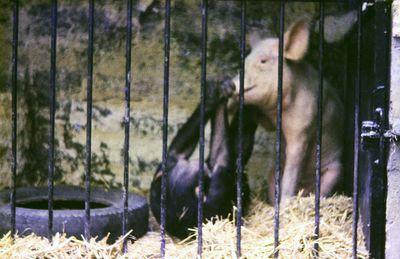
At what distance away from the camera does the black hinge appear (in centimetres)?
367

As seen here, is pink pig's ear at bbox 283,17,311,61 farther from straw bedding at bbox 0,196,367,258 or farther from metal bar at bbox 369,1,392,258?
metal bar at bbox 369,1,392,258

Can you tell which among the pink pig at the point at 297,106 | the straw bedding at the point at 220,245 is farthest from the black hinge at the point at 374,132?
the pink pig at the point at 297,106

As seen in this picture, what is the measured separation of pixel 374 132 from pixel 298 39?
1.68 m

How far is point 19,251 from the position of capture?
12.8 ft

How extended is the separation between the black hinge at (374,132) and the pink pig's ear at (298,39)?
160cm

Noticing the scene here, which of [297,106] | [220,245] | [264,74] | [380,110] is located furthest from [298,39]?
[220,245]

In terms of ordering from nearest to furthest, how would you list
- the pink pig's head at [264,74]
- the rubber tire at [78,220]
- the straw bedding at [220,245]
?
the straw bedding at [220,245], the rubber tire at [78,220], the pink pig's head at [264,74]

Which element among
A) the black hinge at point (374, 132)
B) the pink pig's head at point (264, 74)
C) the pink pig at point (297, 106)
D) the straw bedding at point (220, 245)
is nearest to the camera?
the black hinge at point (374, 132)

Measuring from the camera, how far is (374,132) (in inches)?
145

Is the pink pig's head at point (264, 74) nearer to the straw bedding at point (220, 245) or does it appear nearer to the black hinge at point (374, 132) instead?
the straw bedding at point (220, 245)

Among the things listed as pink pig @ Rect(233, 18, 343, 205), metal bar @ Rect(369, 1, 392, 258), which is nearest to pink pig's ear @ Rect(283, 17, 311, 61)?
pink pig @ Rect(233, 18, 343, 205)

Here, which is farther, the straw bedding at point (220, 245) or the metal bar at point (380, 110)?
the straw bedding at point (220, 245)

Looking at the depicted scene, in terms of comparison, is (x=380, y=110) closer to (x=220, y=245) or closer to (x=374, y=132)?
(x=374, y=132)

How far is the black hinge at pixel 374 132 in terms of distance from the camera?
3.67 meters
